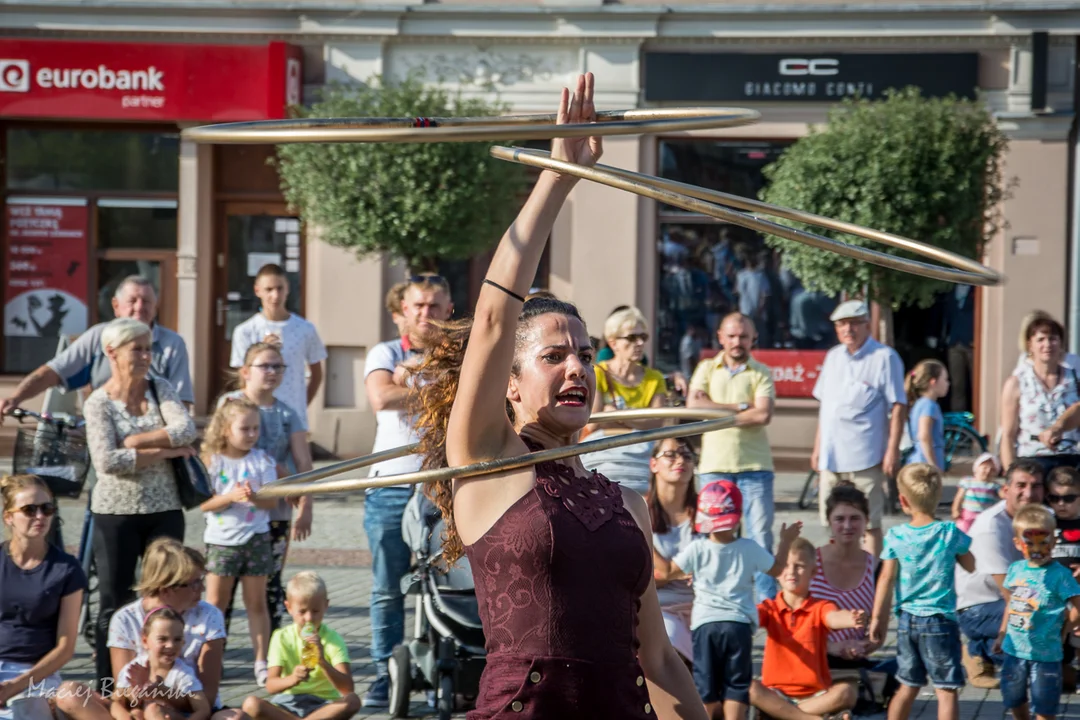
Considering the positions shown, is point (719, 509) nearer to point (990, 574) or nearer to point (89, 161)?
point (990, 574)

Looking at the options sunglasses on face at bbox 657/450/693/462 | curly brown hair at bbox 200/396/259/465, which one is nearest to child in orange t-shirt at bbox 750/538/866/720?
sunglasses on face at bbox 657/450/693/462

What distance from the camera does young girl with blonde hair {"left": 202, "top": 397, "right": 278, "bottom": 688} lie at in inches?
307

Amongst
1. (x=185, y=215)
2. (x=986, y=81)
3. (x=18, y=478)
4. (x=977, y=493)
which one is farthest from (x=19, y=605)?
(x=986, y=81)

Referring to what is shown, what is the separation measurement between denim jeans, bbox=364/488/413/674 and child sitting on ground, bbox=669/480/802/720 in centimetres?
153

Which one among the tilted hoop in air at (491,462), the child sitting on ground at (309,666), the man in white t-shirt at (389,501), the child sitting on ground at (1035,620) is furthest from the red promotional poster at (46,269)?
the tilted hoop in air at (491,462)

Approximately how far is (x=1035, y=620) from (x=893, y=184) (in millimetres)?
7879

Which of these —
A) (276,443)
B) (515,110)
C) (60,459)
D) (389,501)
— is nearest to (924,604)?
(389,501)

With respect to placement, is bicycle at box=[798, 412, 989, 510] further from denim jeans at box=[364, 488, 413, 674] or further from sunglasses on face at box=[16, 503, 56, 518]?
sunglasses on face at box=[16, 503, 56, 518]

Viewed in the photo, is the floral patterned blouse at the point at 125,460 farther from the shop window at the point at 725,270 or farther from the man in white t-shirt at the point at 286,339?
the shop window at the point at 725,270

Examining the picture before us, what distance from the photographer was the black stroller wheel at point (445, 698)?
679cm

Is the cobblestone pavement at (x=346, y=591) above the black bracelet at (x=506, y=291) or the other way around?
the other way around

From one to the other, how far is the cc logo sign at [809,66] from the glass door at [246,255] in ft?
21.5

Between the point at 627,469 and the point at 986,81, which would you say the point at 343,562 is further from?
the point at 986,81

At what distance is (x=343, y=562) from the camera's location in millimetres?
11680
